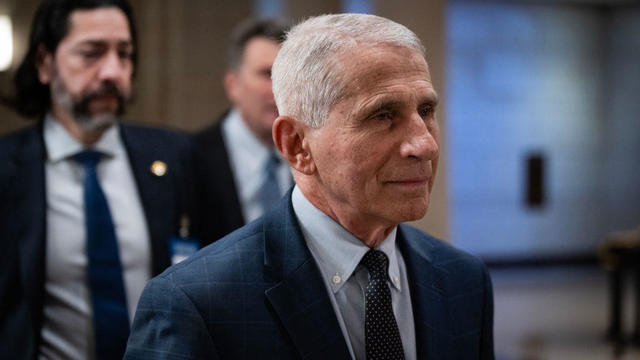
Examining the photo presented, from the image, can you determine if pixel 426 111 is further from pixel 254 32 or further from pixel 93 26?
pixel 254 32

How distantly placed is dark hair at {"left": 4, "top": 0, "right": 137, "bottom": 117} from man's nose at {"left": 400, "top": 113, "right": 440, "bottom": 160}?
1572mm

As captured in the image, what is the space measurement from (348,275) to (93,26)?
1.49 m

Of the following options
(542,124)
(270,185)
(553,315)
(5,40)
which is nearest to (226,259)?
(270,185)

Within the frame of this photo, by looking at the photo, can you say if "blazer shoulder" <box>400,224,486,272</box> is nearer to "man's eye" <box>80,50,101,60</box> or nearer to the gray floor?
"man's eye" <box>80,50,101,60</box>

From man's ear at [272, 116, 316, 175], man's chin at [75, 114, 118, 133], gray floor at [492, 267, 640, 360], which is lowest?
gray floor at [492, 267, 640, 360]

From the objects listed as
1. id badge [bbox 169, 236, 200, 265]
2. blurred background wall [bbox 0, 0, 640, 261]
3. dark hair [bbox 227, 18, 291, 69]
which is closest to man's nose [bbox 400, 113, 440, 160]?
id badge [bbox 169, 236, 200, 265]

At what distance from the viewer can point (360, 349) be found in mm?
1532

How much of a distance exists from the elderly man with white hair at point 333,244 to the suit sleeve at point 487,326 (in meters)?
0.03

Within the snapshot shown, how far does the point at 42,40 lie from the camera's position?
272 cm

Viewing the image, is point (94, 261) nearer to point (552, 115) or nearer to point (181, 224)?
point (181, 224)

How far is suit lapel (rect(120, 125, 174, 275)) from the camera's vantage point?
2.58m

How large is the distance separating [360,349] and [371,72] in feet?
1.72

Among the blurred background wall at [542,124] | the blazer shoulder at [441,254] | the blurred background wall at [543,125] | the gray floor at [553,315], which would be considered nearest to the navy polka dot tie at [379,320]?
the blazer shoulder at [441,254]

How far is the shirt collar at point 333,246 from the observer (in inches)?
61.1
